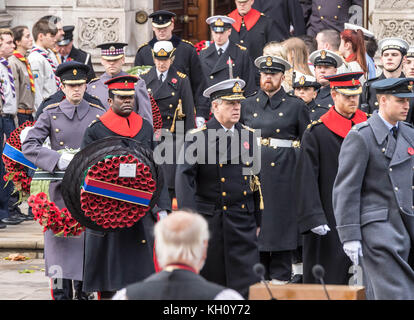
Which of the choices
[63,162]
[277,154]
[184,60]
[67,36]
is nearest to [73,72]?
[63,162]

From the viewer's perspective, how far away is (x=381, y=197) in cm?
824

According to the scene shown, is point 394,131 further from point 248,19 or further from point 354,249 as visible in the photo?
point 248,19

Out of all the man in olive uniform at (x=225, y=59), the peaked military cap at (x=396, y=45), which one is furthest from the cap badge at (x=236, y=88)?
the man in olive uniform at (x=225, y=59)

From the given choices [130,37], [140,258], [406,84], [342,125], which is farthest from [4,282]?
[130,37]

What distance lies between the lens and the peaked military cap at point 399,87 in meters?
8.34

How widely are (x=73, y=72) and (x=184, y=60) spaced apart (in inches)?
129

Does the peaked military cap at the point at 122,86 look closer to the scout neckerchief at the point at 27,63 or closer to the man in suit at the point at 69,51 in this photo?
the scout neckerchief at the point at 27,63

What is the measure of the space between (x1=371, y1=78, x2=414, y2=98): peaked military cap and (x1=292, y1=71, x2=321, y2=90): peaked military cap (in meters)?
3.45

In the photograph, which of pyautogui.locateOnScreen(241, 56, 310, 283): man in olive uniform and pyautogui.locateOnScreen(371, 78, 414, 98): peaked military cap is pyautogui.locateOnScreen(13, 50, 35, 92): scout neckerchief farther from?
pyautogui.locateOnScreen(371, 78, 414, 98): peaked military cap

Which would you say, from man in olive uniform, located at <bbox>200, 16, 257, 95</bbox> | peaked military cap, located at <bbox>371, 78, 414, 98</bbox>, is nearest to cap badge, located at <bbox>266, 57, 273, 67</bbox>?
peaked military cap, located at <bbox>371, 78, 414, 98</bbox>

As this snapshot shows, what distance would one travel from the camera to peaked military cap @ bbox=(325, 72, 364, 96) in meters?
9.45

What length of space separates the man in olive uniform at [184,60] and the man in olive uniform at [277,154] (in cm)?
217

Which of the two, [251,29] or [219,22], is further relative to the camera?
[251,29]

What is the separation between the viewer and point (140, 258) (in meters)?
9.60
